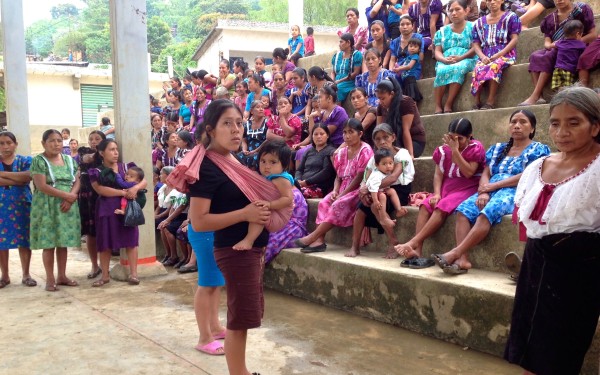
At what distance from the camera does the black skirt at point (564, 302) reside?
2.08 meters

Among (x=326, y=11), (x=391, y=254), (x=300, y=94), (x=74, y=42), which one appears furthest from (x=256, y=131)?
(x=74, y=42)

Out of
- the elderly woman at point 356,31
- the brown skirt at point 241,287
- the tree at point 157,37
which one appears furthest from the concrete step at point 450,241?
the tree at point 157,37

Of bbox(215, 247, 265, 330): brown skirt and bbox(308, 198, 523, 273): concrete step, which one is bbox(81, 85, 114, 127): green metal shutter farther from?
bbox(215, 247, 265, 330): brown skirt

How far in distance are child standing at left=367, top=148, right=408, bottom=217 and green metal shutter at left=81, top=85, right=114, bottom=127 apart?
20995 mm

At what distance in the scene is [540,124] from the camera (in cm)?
477

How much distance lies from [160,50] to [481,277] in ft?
138

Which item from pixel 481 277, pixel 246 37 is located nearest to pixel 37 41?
pixel 246 37

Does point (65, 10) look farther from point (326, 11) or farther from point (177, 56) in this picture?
point (326, 11)

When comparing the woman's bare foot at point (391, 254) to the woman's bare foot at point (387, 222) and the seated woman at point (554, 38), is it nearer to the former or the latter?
the woman's bare foot at point (387, 222)

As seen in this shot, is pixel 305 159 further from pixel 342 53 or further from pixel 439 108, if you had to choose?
pixel 342 53

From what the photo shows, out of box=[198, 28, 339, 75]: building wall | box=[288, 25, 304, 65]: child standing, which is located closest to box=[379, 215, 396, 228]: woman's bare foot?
box=[288, 25, 304, 65]: child standing

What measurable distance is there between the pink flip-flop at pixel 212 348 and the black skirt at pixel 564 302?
196cm

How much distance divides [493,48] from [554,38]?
679 millimetres

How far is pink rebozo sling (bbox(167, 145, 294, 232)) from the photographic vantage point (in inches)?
99.0
